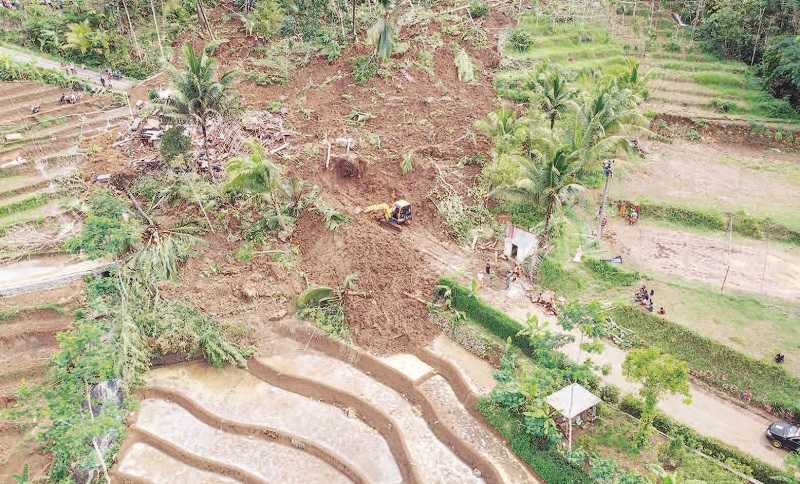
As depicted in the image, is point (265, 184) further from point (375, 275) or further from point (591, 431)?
point (591, 431)

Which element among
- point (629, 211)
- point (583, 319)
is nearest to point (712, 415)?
point (583, 319)

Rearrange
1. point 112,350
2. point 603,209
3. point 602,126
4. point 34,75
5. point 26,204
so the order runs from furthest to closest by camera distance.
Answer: point 34,75, point 26,204, point 603,209, point 602,126, point 112,350

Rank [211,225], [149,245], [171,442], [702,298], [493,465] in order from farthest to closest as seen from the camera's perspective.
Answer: [211,225]
[149,245]
[702,298]
[171,442]
[493,465]

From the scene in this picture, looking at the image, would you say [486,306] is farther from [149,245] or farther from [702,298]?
[149,245]

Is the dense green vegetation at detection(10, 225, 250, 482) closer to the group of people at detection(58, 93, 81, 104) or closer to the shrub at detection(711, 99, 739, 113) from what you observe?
the group of people at detection(58, 93, 81, 104)

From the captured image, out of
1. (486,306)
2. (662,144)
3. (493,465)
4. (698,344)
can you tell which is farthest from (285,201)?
(662,144)

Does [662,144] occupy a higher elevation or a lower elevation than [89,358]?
higher
